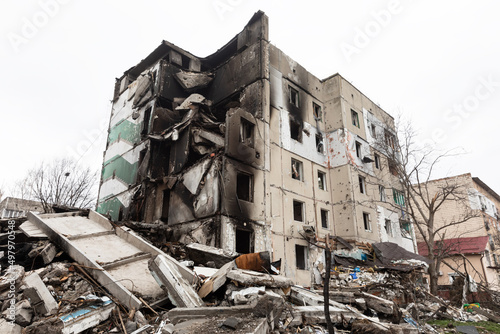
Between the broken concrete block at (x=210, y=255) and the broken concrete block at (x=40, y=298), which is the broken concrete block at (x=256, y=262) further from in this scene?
the broken concrete block at (x=40, y=298)

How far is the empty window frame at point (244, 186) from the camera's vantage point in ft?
47.0

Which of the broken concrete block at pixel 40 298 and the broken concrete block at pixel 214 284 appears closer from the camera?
the broken concrete block at pixel 40 298

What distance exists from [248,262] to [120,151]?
16870 mm

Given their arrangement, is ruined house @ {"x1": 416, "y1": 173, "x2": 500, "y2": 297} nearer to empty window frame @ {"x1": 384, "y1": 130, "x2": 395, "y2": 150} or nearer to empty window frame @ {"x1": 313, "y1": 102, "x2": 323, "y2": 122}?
empty window frame @ {"x1": 384, "y1": 130, "x2": 395, "y2": 150}

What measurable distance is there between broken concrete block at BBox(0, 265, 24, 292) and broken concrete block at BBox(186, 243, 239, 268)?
4.01 meters

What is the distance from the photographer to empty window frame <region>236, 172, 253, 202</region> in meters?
14.3

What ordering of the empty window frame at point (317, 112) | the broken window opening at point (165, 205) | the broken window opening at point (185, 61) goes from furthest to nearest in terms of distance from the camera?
the empty window frame at point (317, 112) < the broken window opening at point (185, 61) < the broken window opening at point (165, 205)

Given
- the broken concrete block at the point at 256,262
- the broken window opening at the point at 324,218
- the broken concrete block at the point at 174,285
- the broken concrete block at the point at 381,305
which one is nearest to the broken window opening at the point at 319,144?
the broken window opening at the point at 324,218

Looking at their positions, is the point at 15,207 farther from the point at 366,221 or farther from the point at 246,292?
the point at 246,292

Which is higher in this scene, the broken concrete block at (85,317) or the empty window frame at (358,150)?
the empty window frame at (358,150)

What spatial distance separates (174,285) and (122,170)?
51.8 ft

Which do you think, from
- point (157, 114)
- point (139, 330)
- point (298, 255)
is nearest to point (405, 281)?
point (298, 255)

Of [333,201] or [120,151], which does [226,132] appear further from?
[120,151]

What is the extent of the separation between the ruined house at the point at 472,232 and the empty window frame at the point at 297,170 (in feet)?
46.3
